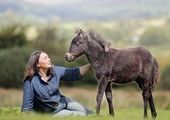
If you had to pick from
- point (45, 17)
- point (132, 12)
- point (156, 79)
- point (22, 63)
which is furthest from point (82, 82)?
point (132, 12)

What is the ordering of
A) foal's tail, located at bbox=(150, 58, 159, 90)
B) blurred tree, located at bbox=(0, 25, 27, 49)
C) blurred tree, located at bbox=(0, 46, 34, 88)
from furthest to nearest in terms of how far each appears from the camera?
1. blurred tree, located at bbox=(0, 25, 27, 49)
2. blurred tree, located at bbox=(0, 46, 34, 88)
3. foal's tail, located at bbox=(150, 58, 159, 90)

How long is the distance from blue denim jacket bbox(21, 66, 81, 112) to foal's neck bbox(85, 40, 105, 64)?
2.36 ft

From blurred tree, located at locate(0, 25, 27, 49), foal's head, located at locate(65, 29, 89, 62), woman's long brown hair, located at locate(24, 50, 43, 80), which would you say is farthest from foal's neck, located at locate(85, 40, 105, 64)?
blurred tree, located at locate(0, 25, 27, 49)

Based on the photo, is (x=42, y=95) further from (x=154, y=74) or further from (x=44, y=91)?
(x=154, y=74)

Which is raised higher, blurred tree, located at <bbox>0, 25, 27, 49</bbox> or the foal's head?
the foal's head

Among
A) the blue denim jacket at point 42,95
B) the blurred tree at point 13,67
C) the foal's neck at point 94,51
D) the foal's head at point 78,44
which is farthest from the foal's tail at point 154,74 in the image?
the blurred tree at point 13,67

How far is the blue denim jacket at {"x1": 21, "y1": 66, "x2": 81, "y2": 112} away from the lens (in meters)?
11.1

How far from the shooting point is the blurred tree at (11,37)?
4894cm

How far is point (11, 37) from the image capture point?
49.0 meters

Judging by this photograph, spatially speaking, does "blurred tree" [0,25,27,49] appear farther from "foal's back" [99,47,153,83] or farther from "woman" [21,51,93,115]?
"woman" [21,51,93,115]

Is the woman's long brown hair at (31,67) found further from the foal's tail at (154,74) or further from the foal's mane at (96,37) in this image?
the foal's tail at (154,74)

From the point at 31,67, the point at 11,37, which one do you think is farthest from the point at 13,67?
the point at 31,67

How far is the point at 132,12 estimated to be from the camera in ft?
650

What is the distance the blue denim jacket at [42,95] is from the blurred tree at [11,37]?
37642 mm
